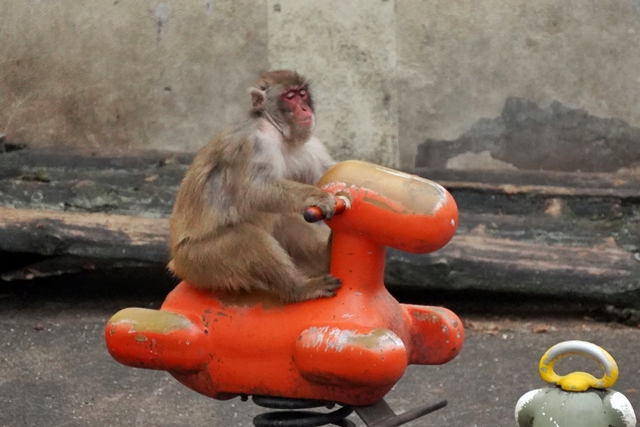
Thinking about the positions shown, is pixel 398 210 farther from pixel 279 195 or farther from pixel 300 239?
pixel 300 239

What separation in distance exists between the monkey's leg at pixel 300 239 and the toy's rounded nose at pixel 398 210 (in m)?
0.52

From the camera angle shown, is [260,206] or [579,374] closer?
[579,374]

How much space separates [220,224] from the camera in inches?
117

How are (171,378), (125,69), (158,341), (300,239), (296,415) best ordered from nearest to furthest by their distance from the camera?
(158,341)
(296,415)
(300,239)
(171,378)
(125,69)

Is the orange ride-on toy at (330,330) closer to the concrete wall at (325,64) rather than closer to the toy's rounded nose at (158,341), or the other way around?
the toy's rounded nose at (158,341)

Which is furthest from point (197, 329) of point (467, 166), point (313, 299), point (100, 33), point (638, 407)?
point (100, 33)

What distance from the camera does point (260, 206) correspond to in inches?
117

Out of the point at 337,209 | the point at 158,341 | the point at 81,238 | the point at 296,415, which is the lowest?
the point at 81,238

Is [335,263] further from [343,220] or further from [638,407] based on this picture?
[638,407]

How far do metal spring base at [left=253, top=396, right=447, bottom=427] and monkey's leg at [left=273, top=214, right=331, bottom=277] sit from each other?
547 mm

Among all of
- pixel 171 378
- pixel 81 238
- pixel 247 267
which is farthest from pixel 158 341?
pixel 81 238

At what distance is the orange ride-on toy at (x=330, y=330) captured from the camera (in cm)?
242

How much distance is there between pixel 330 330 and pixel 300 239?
0.69 m

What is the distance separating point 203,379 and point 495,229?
3171mm
